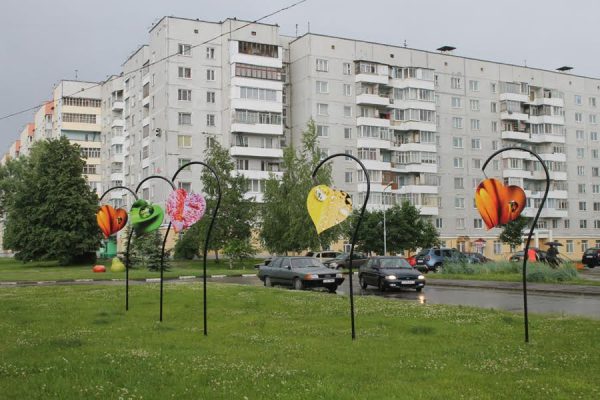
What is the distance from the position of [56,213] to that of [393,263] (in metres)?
40.3

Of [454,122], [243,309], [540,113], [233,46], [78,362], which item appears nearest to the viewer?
[78,362]

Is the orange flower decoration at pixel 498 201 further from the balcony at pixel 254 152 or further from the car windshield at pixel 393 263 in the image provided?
the balcony at pixel 254 152

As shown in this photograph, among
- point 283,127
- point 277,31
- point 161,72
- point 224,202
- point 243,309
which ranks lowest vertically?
point 243,309

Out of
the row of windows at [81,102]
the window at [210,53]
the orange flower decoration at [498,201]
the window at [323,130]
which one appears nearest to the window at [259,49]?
the window at [210,53]

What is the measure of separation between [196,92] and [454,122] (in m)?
34.0

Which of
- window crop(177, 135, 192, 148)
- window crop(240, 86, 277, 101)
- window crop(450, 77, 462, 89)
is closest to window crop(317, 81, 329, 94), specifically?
window crop(240, 86, 277, 101)

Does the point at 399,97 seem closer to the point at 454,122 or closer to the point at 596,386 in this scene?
the point at 454,122

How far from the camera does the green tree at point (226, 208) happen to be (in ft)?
180

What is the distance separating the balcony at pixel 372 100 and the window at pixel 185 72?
64.6ft

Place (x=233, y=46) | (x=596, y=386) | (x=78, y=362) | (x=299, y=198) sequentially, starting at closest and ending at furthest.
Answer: (x=596, y=386), (x=78, y=362), (x=299, y=198), (x=233, y=46)

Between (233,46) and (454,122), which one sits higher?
(233,46)

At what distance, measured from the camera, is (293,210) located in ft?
173

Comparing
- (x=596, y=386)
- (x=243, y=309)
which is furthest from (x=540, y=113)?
(x=596, y=386)

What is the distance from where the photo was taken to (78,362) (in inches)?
362
